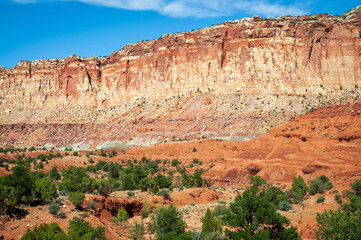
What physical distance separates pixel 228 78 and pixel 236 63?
3.48 meters

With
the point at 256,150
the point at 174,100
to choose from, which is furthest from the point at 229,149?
the point at 174,100

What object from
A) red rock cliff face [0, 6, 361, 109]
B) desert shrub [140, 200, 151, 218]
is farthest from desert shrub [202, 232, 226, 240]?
red rock cliff face [0, 6, 361, 109]

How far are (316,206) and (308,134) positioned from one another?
853 inches

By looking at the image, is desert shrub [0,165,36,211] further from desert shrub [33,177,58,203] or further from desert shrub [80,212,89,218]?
desert shrub [80,212,89,218]

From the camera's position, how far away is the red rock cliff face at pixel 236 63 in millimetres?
64625

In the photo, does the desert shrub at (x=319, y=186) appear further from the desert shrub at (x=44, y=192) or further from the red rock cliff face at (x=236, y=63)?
the red rock cliff face at (x=236, y=63)

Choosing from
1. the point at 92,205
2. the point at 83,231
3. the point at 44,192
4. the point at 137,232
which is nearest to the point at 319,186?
the point at 137,232

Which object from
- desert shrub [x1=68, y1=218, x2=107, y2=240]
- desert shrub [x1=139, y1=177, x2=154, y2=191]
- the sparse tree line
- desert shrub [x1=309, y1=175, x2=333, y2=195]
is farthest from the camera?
desert shrub [x1=309, y1=175, x2=333, y2=195]

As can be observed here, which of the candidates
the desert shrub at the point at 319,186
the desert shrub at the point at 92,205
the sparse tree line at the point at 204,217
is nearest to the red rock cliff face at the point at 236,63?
the desert shrub at the point at 319,186

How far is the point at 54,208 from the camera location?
46.5 ft

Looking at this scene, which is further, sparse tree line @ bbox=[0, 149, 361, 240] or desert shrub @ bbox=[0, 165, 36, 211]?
desert shrub @ bbox=[0, 165, 36, 211]

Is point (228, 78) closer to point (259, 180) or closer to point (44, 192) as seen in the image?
point (259, 180)

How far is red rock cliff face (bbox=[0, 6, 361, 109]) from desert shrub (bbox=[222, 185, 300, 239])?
177 ft

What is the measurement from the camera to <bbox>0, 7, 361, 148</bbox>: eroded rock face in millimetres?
60469
